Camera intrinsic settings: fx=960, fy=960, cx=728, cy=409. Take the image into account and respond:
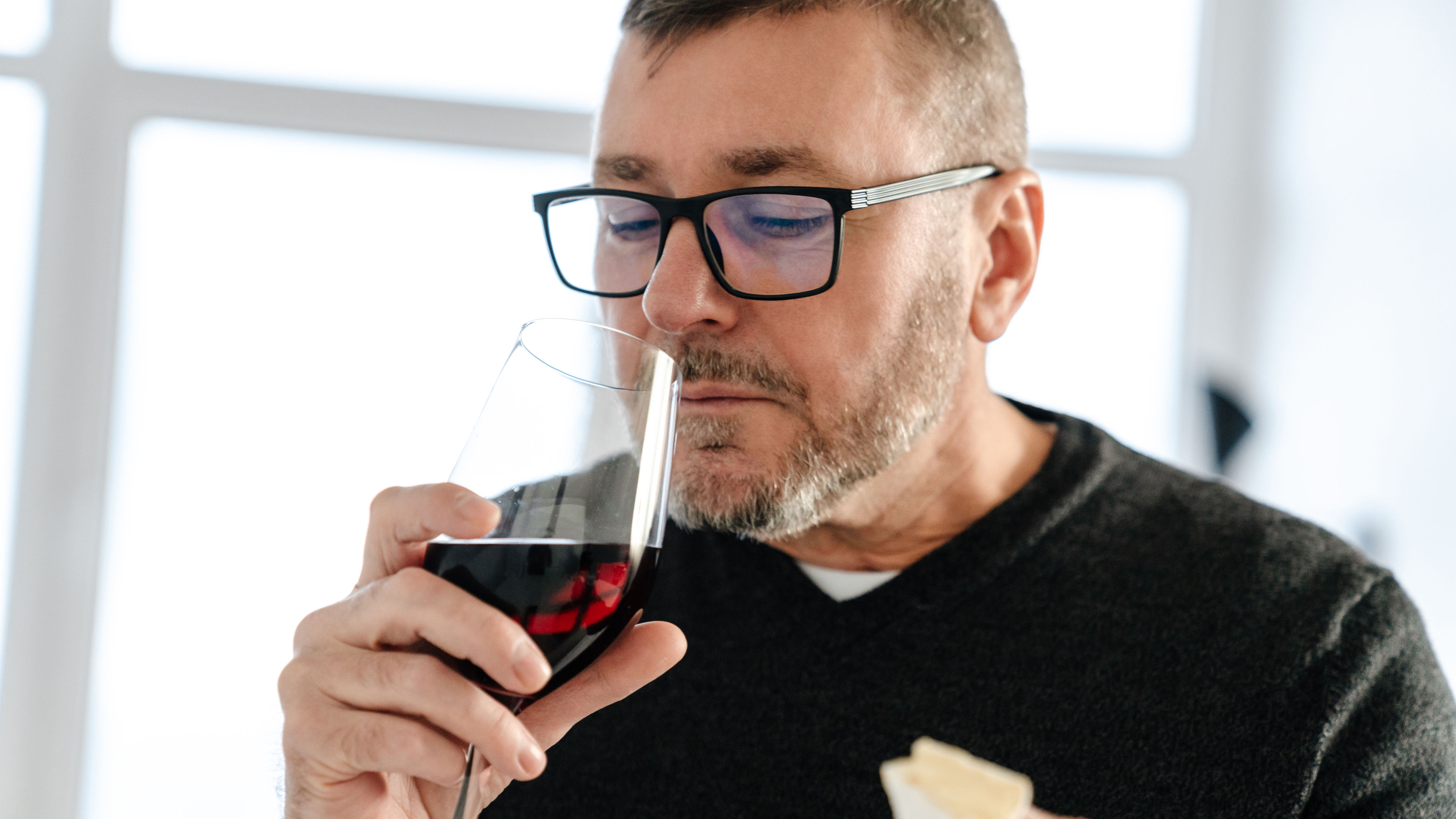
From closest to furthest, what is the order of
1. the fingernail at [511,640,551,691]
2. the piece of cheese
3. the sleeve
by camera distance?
the piece of cheese, the fingernail at [511,640,551,691], the sleeve

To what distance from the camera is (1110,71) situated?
309 cm

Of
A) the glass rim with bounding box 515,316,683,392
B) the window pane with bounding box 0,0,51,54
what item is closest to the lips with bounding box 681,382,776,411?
the glass rim with bounding box 515,316,683,392

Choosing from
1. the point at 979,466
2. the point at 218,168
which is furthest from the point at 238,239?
the point at 979,466

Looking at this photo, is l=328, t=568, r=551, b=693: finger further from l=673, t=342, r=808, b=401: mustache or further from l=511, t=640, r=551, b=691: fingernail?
l=673, t=342, r=808, b=401: mustache

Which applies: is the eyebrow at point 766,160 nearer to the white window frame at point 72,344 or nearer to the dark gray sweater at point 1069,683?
the dark gray sweater at point 1069,683

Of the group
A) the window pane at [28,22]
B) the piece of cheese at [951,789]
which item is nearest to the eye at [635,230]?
the piece of cheese at [951,789]

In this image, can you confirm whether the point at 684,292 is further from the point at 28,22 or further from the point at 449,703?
the point at 28,22

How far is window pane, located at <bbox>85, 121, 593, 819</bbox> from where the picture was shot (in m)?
2.67

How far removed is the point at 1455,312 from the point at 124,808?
12.7ft

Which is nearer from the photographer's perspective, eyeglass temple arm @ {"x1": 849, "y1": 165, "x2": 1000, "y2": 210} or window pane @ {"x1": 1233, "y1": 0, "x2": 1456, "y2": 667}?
eyeglass temple arm @ {"x1": 849, "y1": 165, "x2": 1000, "y2": 210}

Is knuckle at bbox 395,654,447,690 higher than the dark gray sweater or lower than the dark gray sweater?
higher

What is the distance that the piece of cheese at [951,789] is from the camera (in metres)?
0.42

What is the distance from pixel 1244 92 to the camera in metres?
3.13

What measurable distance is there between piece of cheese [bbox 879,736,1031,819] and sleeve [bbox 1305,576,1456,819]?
91cm
